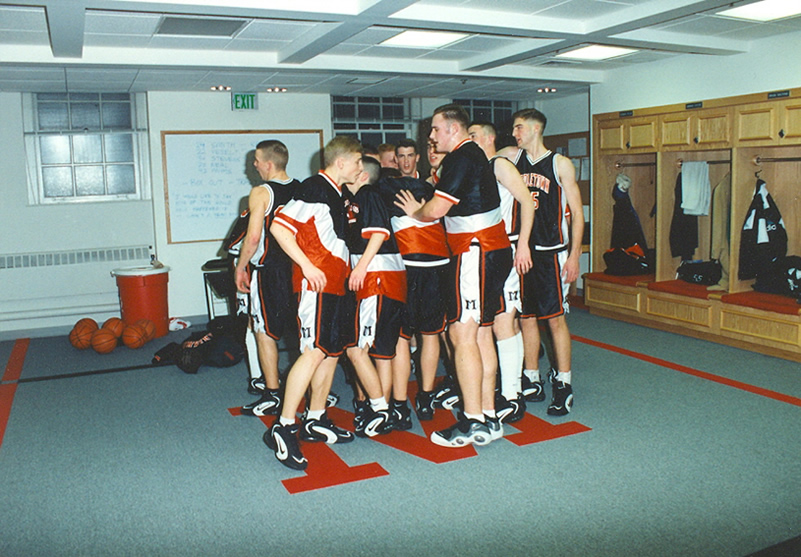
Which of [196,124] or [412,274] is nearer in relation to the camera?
[412,274]

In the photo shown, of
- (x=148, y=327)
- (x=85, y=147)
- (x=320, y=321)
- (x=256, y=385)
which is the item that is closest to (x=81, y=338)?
(x=148, y=327)

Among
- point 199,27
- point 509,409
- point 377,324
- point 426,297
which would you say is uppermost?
point 199,27

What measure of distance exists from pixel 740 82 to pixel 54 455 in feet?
18.6

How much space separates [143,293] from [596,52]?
15.0 feet

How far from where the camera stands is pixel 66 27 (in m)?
4.17

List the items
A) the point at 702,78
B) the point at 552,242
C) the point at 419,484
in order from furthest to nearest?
the point at 702,78 < the point at 552,242 < the point at 419,484

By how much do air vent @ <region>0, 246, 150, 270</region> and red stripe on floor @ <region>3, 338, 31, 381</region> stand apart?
734 mm

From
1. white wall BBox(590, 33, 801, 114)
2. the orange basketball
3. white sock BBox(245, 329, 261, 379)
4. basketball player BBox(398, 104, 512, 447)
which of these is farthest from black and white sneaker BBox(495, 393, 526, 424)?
the orange basketball

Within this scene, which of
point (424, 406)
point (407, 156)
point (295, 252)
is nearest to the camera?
point (295, 252)

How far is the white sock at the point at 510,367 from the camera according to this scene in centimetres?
376

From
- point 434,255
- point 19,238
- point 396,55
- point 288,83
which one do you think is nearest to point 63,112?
point 19,238

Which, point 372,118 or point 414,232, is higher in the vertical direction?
point 372,118

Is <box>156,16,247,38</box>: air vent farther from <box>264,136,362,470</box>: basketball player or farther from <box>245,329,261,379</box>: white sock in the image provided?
<box>245,329,261,379</box>: white sock

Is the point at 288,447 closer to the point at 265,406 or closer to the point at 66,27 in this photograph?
the point at 265,406
